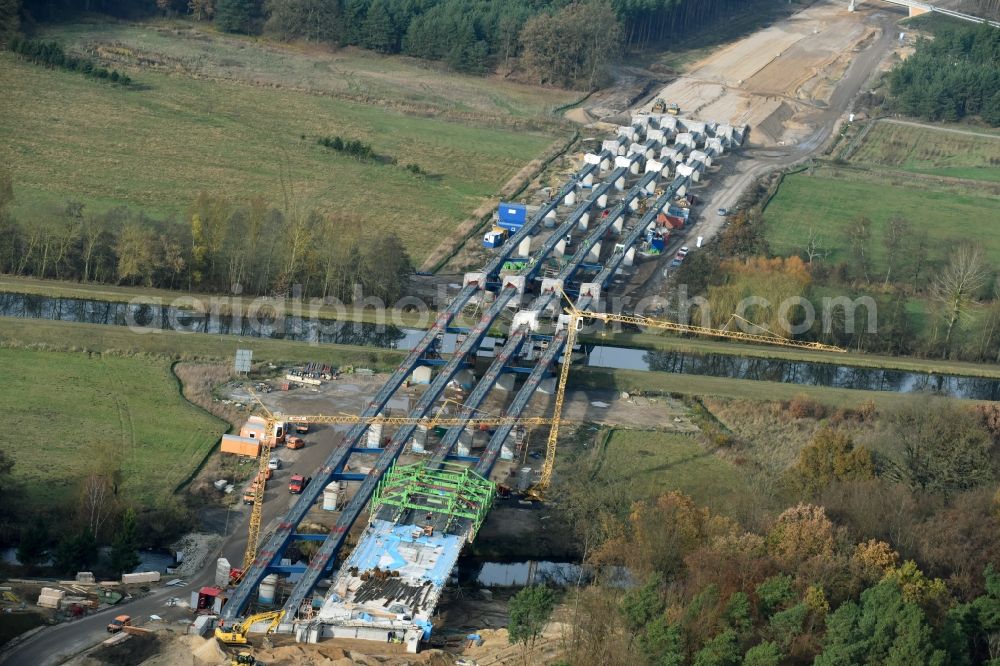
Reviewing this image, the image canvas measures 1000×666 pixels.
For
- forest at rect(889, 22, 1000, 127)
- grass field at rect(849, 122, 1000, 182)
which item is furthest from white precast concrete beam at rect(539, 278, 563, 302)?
forest at rect(889, 22, 1000, 127)

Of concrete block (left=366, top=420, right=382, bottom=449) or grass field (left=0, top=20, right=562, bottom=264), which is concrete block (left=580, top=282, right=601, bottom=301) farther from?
concrete block (left=366, top=420, right=382, bottom=449)

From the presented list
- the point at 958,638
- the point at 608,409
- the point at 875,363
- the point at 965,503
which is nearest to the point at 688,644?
the point at 958,638

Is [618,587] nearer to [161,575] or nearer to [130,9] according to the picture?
[161,575]

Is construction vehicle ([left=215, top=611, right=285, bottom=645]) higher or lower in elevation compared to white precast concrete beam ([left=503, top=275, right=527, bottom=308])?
lower

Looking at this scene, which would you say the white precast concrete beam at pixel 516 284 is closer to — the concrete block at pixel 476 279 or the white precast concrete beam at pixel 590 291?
the concrete block at pixel 476 279

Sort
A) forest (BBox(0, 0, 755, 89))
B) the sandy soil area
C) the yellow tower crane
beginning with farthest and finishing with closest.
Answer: forest (BBox(0, 0, 755, 89)) < the sandy soil area < the yellow tower crane
